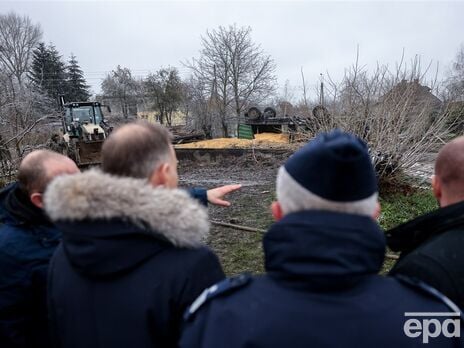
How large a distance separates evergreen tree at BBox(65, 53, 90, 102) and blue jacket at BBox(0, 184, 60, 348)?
151ft

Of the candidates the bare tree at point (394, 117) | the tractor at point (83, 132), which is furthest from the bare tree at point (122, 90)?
the bare tree at point (394, 117)

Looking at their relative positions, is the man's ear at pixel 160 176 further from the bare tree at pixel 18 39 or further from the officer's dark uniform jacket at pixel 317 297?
the bare tree at pixel 18 39

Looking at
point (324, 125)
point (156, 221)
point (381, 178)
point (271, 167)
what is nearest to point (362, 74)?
point (324, 125)

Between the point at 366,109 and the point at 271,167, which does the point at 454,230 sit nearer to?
the point at 366,109

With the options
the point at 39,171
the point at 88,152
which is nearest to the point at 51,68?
the point at 88,152

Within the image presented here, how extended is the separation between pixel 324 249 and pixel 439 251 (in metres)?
0.71

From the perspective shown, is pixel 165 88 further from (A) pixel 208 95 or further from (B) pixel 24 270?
(B) pixel 24 270

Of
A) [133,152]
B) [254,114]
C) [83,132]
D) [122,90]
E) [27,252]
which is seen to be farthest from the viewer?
[122,90]

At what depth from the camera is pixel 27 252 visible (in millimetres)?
1688

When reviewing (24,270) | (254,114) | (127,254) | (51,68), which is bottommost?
(24,270)

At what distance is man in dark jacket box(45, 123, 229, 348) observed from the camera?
120 centimetres

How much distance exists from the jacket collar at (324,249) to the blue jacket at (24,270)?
122 cm

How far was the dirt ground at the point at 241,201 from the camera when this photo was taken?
5.42m

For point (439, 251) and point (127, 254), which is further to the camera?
point (439, 251)
